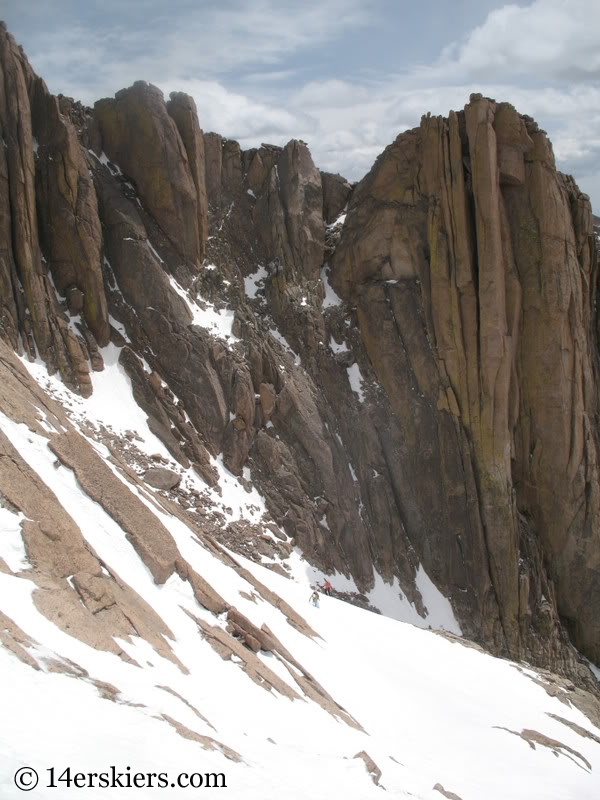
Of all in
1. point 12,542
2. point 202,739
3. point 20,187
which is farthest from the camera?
point 20,187

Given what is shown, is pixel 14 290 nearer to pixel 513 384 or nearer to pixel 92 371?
pixel 92 371

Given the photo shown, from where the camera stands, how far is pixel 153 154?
38.2 meters

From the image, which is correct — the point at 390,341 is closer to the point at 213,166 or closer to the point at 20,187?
the point at 213,166

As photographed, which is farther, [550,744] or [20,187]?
[20,187]

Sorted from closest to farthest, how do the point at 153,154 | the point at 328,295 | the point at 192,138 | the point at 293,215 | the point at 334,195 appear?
the point at 153,154 < the point at 192,138 < the point at 293,215 < the point at 328,295 < the point at 334,195

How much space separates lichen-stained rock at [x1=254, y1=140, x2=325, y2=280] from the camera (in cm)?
4444

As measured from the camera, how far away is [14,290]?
31.2m

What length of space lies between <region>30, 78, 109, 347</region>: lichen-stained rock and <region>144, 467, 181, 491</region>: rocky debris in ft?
28.1

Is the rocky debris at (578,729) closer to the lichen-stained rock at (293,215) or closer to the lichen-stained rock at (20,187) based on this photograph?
the lichen-stained rock at (20,187)

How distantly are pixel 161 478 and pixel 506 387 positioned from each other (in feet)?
69.8

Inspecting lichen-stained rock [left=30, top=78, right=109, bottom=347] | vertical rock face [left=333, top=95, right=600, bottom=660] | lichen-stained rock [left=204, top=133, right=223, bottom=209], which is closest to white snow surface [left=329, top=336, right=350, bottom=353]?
vertical rock face [left=333, top=95, right=600, bottom=660]

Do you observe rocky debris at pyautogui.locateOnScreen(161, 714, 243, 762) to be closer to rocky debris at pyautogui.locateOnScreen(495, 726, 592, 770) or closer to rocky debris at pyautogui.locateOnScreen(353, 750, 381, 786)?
rocky debris at pyautogui.locateOnScreen(353, 750, 381, 786)

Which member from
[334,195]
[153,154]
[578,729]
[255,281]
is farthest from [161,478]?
[334,195]

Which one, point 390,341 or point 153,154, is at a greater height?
point 153,154
